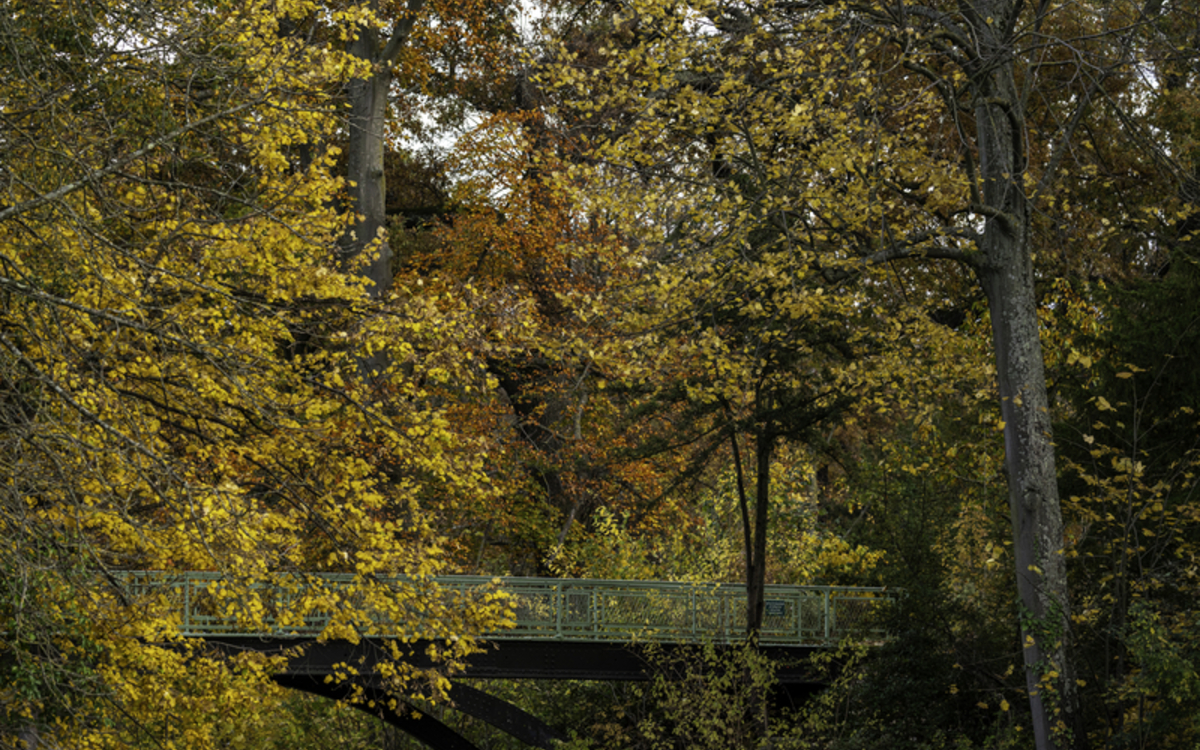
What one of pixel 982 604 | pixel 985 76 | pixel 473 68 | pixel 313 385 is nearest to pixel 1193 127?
pixel 985 76

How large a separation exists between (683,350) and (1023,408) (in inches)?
128

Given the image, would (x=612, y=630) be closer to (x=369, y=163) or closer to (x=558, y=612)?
(x=558, y=612)

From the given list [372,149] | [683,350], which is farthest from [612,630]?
[372,149]

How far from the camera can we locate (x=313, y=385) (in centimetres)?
1050

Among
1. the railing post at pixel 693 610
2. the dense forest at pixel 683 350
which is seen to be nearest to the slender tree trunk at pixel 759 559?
the dense forest at pixel 683 350

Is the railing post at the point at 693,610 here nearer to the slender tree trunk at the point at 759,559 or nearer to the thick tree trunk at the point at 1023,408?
the slender tree trunk at the point at 759,559

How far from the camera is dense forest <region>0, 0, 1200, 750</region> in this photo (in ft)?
23.5

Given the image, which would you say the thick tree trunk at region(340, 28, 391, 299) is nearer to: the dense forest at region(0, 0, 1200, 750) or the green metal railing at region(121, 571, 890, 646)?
the dense forest at region(0, 0, 1200, 750)

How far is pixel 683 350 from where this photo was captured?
11203 mm

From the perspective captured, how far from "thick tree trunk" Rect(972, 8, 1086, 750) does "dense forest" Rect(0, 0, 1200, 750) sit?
4 cm

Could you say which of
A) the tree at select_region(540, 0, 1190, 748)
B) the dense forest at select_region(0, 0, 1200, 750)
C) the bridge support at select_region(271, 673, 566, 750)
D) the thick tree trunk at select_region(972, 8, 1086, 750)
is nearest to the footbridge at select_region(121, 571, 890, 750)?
the bridge support at select_region(271, 673, 566, 750)

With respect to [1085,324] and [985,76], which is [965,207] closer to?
[985,76]

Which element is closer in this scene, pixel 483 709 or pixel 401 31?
pixel 483 709

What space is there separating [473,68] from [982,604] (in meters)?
15.1
